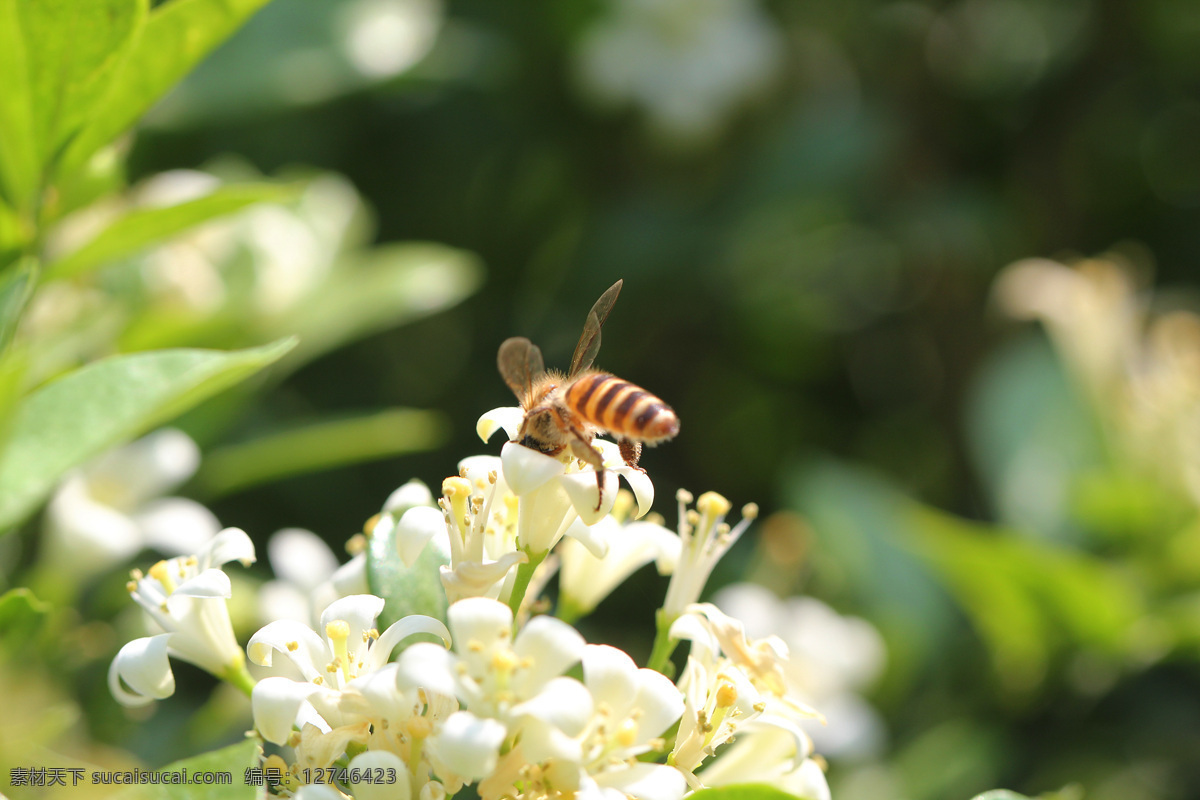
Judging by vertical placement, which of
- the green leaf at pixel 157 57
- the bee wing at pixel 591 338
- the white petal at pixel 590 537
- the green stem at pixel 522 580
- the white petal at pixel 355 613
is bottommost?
the white petal at pixel 355 613

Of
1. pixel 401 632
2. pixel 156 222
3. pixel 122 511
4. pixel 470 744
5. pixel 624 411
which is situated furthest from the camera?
pixel 122 511

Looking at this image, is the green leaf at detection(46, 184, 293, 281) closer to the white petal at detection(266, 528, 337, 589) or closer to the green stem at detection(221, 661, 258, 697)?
the white petal at detection(266, 528, 337, 589)

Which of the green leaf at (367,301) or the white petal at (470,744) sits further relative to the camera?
the green leaf at (367,301)

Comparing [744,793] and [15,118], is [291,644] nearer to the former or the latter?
[744,793]

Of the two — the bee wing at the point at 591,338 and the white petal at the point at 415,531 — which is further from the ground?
the bee wing at the point at 591,338

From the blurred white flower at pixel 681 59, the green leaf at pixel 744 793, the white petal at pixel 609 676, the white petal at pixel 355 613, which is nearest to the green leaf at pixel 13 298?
the white petal at pixel 355 613

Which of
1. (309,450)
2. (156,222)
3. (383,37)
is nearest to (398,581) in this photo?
(156,222)

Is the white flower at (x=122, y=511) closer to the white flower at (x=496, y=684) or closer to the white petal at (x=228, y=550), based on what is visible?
the white petal at (x=228, y=550)

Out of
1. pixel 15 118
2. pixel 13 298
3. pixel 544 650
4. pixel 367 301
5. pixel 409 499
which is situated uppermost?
pixel 367 301
